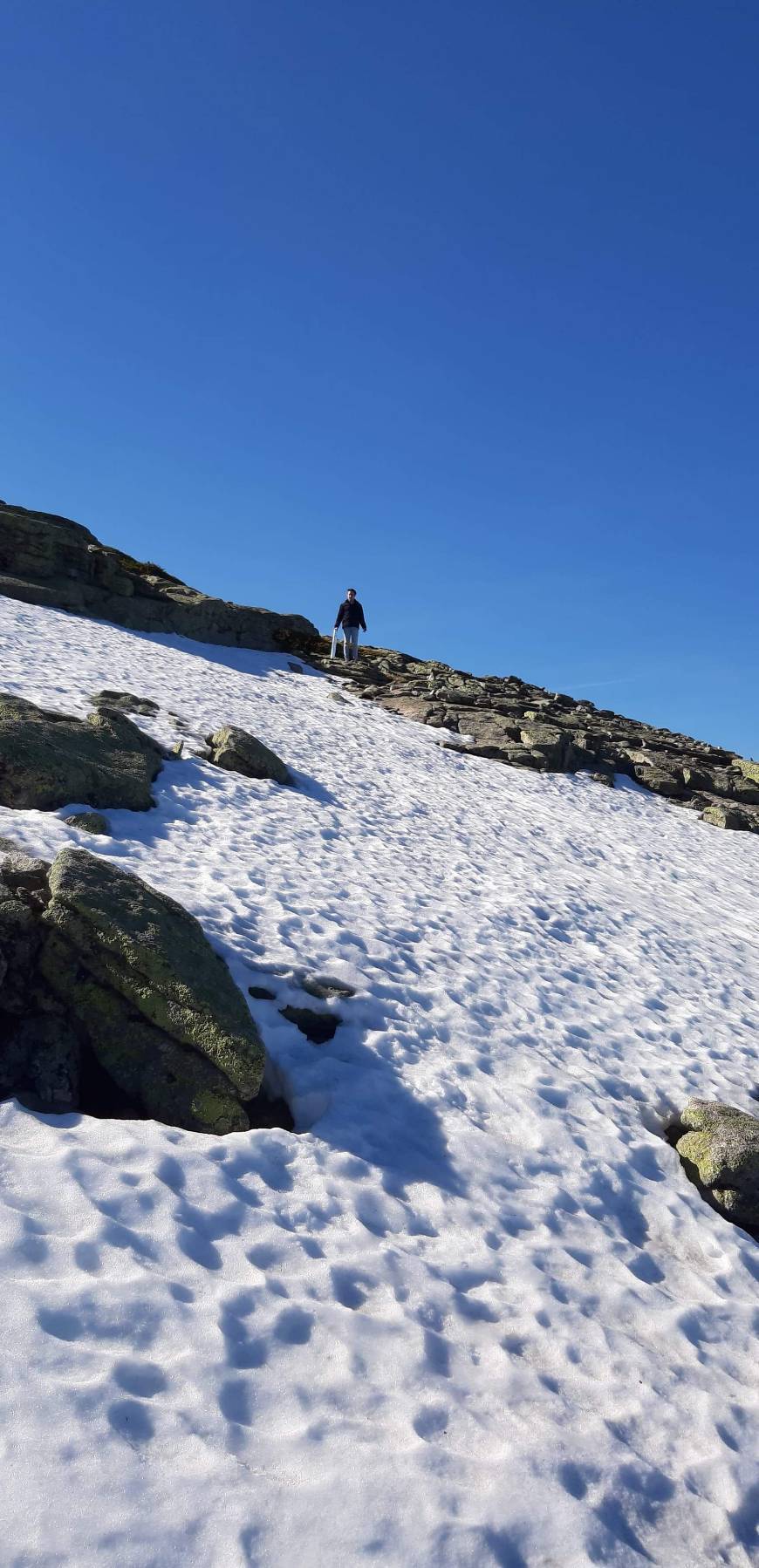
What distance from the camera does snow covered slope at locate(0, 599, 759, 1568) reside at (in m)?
3.88

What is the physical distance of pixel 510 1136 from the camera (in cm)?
770

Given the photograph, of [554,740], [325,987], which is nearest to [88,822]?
[325,987]

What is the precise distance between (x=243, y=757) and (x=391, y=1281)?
12.4 meters

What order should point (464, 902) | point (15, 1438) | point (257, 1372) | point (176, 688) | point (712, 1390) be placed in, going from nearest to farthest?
point (15, 1438)
point (257, 1372)
point (712, 1390)
point (464, 902)
point (176, 688)

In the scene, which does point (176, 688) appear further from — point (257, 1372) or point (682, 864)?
point (257, 1372)

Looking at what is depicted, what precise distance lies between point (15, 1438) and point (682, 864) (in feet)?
65.6

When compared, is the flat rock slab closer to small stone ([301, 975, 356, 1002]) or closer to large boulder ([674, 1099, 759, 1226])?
small stone ([301, 975, 356, 1002])

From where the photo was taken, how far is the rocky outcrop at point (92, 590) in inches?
1185

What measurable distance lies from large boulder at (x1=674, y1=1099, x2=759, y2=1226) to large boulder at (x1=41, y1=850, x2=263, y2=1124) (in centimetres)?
434

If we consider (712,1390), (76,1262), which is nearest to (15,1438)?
(76,1262)

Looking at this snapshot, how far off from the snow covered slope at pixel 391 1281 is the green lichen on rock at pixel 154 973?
0.63m

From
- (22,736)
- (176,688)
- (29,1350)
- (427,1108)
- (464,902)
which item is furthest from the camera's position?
(176,688)

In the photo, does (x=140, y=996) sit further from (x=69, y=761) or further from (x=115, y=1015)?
(x=69, y=761)

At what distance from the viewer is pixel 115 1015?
6801 millimetres
